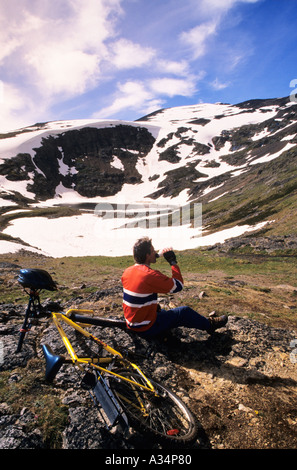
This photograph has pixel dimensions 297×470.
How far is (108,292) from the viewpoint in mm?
11648

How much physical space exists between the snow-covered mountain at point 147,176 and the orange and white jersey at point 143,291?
107ft

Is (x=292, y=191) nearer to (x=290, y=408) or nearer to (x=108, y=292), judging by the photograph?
(x=108, y=292)

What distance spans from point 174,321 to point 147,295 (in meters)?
1.19

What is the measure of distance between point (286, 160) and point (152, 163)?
3643 inches

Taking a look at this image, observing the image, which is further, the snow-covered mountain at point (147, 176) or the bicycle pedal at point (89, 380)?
the snow-covered mountain at point (147, 176)

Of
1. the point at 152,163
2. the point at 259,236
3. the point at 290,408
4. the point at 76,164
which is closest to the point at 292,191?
the point at 259,236

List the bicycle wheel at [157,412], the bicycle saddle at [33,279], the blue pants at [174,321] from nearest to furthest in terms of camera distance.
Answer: the bicycle wheel at [157,412] → the bicycle saddle at [33,279] → the blue pants at [174,321]

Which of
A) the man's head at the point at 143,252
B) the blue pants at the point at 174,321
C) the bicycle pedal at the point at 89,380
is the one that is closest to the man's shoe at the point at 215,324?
the blue pants at the point at 174,321

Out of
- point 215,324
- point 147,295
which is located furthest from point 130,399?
point 215,324

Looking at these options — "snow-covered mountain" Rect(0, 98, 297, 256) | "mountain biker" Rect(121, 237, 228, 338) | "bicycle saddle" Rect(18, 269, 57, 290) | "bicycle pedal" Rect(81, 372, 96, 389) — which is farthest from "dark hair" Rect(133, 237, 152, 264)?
"snow-covered mountain" Rect(0, 98, 297, 256)

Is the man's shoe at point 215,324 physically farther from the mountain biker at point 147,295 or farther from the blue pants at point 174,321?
the mountain biker at point 147,295

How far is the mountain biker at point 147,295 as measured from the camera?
5227mm

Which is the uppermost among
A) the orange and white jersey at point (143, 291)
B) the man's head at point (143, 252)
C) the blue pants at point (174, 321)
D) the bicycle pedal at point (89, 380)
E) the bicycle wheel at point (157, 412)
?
the man's head at point (143, 252)

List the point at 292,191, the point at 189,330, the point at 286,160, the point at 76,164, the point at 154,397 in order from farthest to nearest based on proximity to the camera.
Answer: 1. the point at 76,164
2. the point at 286,160
3. the point at 292,191
4. the point at 189,330
5. the point at 154,397
